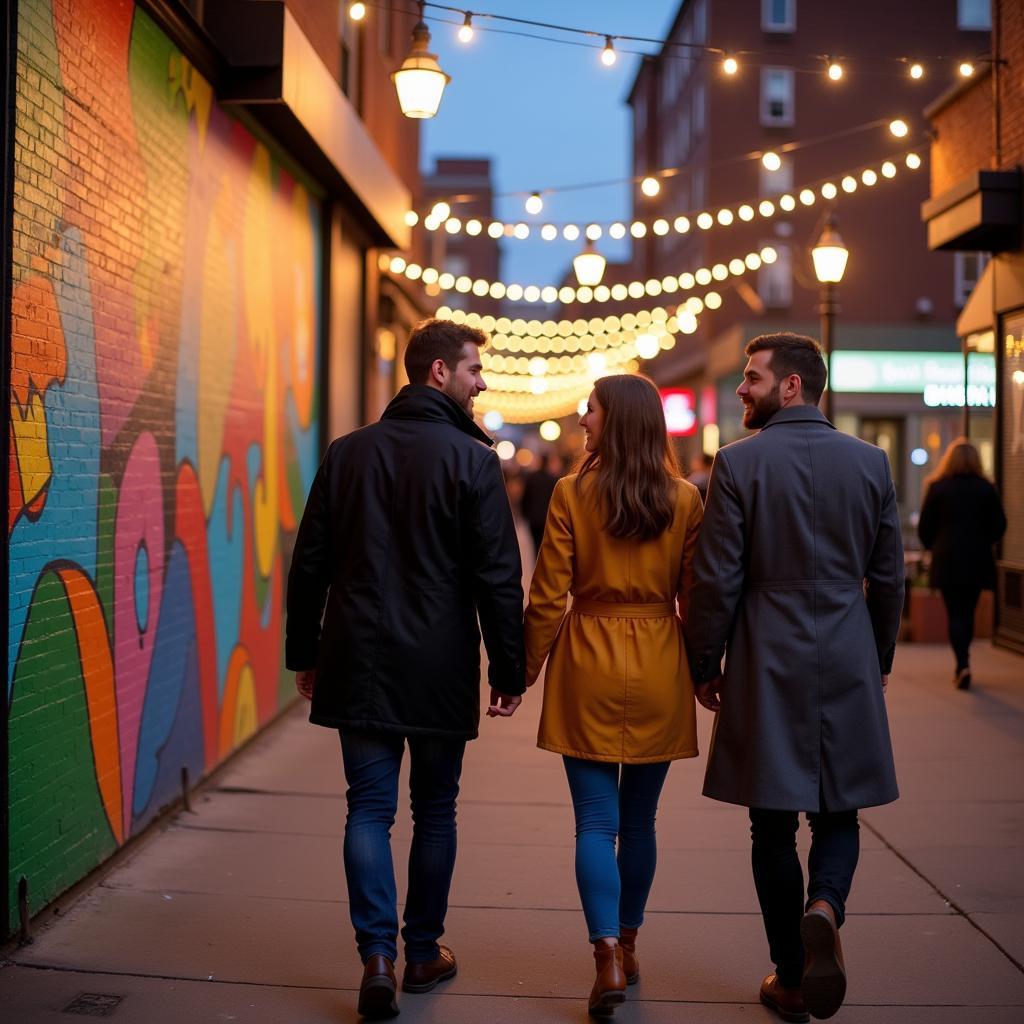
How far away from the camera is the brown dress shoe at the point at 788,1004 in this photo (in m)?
4.19

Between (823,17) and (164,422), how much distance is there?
3385cm

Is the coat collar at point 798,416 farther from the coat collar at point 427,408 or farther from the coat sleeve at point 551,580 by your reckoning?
the coat collar at point 427,408

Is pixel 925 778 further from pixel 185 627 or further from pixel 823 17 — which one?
pixel 823 17

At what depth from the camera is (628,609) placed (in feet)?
14.0

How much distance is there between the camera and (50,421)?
16.3 feet

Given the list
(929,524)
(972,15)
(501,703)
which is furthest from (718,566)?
(972,15)

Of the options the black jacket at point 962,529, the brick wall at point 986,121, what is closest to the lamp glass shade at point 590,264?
the brick wall at point 986,121

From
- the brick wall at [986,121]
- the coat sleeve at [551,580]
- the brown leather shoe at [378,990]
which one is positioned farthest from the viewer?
the brick wall at [986,121]

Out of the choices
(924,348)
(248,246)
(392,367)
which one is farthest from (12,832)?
(924,348)

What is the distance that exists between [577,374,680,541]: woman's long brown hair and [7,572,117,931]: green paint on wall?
2021mm

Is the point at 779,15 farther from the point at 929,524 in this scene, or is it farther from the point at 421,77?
the point at 421,77

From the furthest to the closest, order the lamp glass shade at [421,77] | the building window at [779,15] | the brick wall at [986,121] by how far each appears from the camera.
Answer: the building window at [779,15] < the brick wall at [986,121] < the lamp glass shade at [421,77]

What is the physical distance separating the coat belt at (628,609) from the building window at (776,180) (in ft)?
112

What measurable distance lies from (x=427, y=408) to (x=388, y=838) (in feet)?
4.36
